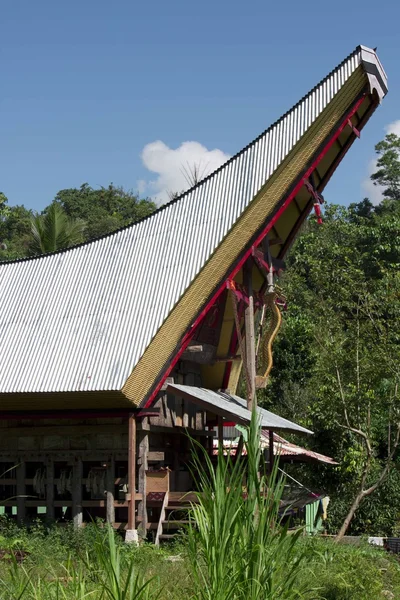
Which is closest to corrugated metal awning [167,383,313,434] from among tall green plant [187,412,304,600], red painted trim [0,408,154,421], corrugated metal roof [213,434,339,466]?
corrugated metal roof [213,434,339,466]

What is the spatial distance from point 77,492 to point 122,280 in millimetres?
A: 4166

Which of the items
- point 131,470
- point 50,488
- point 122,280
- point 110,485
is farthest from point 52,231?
point 131,470

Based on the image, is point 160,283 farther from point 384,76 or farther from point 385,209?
point 385,209

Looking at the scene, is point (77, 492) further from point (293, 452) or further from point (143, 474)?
point (293, 452)

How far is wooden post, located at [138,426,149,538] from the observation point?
1527cm

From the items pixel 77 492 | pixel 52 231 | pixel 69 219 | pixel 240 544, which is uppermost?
pixel 69 219

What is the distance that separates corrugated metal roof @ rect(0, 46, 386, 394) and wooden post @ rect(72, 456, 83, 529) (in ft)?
5.50

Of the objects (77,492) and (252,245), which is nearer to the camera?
(77,492)

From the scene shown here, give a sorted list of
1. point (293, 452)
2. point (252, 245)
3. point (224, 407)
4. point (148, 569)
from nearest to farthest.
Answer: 1. point (148, 569)
2. point (224, 407)
3. point (252, 245)
4. point (293, 452)

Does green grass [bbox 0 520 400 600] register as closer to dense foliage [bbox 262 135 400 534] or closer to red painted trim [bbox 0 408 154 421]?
red painted trim [bbox 0 408 154 421]

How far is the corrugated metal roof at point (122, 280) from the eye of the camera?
15.5 m

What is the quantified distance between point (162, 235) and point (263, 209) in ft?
7.71

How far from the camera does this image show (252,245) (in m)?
16.8

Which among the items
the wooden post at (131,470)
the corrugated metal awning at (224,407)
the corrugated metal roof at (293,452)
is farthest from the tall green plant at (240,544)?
the corrugated metal roof at (293,452)
